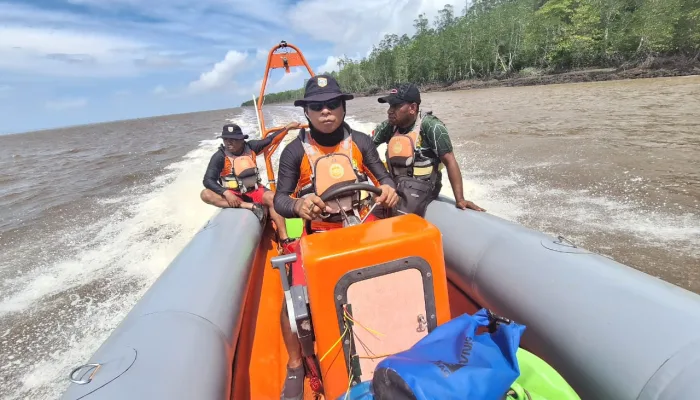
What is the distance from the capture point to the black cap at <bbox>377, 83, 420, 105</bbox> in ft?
9.70

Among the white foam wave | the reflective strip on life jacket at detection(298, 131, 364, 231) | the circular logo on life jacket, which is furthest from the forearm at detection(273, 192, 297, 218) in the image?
the white foam wave

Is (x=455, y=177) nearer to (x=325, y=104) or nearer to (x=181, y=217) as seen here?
(x=325, y=104)

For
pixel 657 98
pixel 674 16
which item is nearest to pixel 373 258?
pixel 657 98

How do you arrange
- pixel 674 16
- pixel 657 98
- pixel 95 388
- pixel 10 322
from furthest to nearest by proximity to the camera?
pixel 674 16 → pixel 657 98 → pixel 10 322 → pixel 95 388

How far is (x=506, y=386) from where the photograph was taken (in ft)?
3.05

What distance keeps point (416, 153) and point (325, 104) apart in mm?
1243

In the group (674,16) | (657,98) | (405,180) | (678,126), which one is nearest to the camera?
(405,180)

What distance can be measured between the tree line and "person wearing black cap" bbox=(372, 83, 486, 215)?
33671 millimetres

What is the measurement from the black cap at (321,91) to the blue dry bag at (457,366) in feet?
4.61

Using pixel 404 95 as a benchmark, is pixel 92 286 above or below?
below

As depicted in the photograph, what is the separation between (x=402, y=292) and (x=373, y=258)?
7.4 inches

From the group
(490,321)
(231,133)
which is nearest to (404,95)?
(490,321)

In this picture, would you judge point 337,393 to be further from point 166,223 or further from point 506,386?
point 166,223

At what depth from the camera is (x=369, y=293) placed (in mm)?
1378
